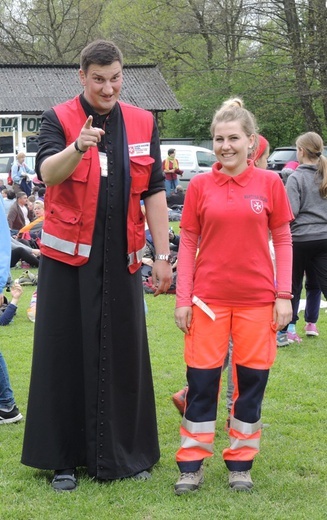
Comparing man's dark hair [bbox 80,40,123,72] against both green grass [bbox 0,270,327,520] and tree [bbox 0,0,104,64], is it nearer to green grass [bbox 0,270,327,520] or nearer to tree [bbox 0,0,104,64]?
green grass [bbox 0,270,327,520]

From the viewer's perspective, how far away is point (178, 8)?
34531mm

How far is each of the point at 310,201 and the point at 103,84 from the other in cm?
397

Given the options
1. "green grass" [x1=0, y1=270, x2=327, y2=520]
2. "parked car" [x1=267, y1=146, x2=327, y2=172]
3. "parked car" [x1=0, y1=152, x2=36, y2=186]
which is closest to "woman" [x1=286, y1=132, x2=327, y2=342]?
"green grass" [x1=0, y1=270, x2=327, y2=520]

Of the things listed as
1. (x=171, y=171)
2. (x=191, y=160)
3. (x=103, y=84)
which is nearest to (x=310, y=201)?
(x=103, y=84)

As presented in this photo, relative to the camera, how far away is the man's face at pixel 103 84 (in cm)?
414

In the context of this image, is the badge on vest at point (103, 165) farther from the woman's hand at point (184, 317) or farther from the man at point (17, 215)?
the man at point (17, 215)

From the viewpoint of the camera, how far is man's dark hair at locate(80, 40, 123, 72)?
162 inches

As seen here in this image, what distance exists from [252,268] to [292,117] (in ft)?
102

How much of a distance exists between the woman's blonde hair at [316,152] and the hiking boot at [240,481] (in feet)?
12.7

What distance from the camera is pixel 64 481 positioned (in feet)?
14.4

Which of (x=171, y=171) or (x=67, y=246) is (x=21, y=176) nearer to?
(x=171, y=171)

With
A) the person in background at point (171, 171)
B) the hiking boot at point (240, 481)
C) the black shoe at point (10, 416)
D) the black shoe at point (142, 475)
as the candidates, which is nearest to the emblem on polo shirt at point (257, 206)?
the hiking boot at point (240, 481)

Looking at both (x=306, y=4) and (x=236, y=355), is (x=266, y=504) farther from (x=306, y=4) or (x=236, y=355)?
(x=306, y=4)

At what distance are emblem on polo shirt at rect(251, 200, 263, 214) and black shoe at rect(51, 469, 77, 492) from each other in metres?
1.69
